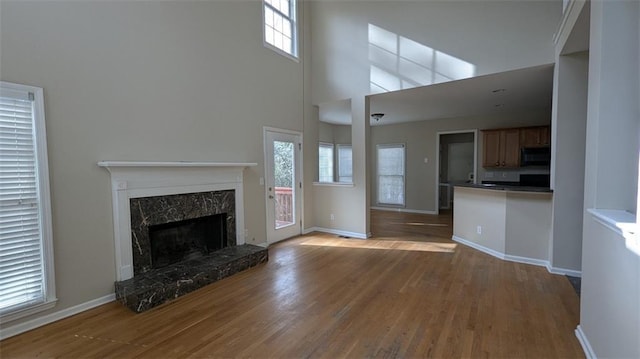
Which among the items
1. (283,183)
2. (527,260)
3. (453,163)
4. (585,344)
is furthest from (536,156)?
(283,183)

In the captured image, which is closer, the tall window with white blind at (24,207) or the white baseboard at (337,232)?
the tall window with white blind at (24,207)

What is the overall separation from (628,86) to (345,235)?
4192mm

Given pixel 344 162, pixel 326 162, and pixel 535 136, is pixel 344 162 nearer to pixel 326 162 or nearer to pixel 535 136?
pixel 326 162

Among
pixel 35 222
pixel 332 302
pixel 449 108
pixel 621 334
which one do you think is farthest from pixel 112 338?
pixel 449 108

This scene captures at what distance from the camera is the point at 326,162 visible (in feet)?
28.7

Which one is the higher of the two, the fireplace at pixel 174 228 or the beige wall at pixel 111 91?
the beige wall at pixel 111 91

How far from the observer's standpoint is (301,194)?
5.47 m

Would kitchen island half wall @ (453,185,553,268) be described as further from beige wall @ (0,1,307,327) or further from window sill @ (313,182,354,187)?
beige wall @ (0,1,307,327)

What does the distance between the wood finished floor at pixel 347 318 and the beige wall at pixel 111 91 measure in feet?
2.57

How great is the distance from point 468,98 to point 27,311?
21.1 feet

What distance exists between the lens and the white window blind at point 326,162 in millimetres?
8562

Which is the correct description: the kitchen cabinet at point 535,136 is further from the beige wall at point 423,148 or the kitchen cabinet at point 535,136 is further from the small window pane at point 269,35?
the small window pane at point 269,35

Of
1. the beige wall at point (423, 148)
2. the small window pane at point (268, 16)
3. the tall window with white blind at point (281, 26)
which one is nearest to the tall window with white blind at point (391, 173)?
the beige wall at point (423, 148)

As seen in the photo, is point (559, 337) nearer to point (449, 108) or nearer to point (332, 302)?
point (332, 302)
